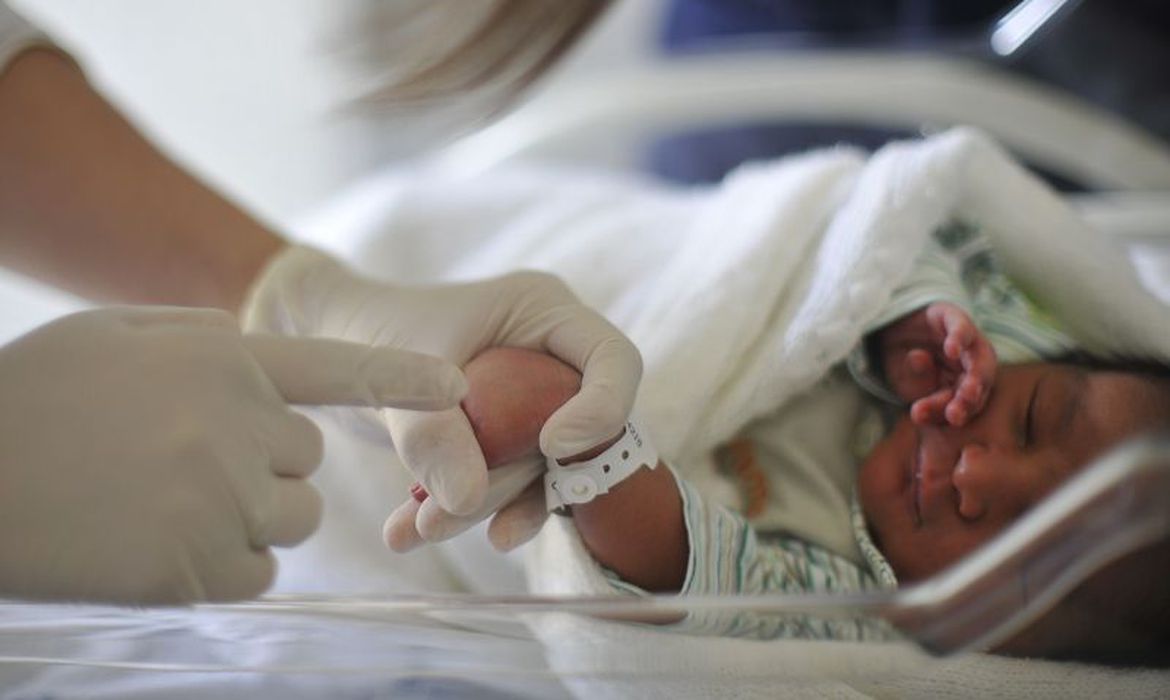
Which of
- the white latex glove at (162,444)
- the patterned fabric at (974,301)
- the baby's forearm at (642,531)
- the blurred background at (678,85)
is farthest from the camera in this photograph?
the blurred background at (678,85)

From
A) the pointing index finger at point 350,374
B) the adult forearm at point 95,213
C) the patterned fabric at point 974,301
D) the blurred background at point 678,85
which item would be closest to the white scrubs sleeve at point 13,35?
the adult forearm at point 95,213

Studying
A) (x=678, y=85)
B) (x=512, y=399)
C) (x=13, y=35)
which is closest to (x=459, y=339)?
(x=512, y=399)

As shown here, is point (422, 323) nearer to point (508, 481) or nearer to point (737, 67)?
point (508, 481)

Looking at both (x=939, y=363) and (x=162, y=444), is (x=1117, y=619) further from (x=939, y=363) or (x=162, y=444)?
(x=162, y=444)

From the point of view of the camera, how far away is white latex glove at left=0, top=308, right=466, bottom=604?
394 mm

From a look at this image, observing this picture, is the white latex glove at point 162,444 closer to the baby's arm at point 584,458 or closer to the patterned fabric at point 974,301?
the baby's arm at point 584,458

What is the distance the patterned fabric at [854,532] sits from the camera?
1.39 ft

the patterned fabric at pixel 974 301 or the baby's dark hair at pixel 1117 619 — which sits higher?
the patterned fabric at pixel 974 301

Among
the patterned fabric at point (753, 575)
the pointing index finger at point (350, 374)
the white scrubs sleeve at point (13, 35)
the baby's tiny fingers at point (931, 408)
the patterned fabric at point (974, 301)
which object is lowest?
the patterned fabric at point (753, 575)

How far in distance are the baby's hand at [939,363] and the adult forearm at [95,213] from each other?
400 mm

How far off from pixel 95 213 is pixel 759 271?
1.41ft

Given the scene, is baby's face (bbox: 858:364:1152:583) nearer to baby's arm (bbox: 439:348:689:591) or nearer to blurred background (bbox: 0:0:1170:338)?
baby's arm (bbox: 439:348:689:591)

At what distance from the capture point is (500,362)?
1.65ft

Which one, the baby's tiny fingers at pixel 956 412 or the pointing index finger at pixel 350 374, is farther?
the baby's tiny fingers at pixel 956 412
